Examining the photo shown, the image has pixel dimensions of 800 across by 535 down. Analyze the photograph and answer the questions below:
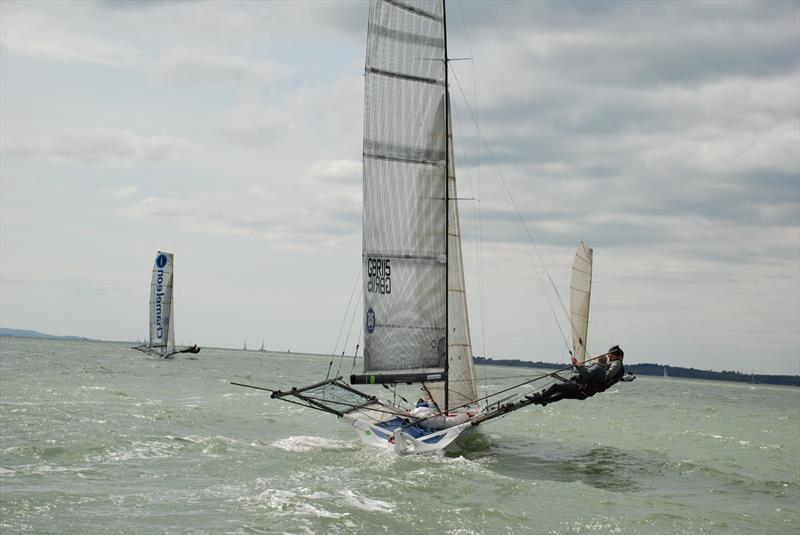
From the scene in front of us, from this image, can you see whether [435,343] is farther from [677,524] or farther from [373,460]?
[677,524]

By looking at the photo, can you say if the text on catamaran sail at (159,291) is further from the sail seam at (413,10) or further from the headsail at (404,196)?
the sail seam at (413,10)

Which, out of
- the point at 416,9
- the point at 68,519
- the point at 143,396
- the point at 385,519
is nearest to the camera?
the point at 68,519

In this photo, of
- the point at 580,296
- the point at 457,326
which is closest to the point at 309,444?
the point at 457,326

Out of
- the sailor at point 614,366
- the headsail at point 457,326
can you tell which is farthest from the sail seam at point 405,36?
the sailor at point 614,366

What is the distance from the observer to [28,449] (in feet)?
73.2

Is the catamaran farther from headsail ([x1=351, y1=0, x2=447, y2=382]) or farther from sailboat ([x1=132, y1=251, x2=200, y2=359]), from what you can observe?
sailboat ([x1=132, y1=251, x2=200, y2=359])

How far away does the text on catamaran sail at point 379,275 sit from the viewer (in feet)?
79.3

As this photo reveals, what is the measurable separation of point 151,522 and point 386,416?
36.8 ft

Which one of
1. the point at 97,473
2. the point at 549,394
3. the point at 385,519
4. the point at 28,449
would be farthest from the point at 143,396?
the point at 385,519

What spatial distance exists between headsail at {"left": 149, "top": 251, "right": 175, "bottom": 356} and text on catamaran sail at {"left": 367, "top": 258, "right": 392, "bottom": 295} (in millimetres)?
52854

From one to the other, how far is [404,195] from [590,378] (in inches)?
279

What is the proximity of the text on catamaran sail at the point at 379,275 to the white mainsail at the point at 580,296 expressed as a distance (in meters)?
24.9

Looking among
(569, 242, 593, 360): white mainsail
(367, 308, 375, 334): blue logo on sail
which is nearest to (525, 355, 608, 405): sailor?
(367, 308, 375, 334): blue logo on sail

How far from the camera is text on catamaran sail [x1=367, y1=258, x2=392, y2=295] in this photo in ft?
79.3
